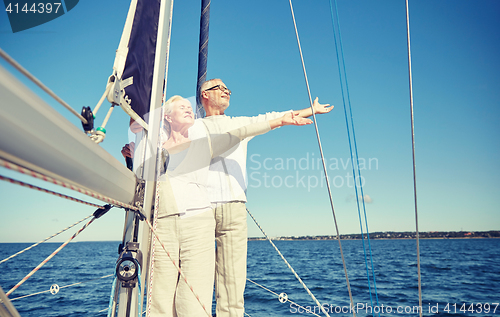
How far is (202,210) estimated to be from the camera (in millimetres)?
1799

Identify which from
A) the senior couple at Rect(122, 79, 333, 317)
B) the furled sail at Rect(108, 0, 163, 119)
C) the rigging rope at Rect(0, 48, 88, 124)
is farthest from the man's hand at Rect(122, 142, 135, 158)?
the rigging rope at Rect(0, 48, 88, 124)

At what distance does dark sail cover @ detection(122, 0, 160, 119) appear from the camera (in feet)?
5.13

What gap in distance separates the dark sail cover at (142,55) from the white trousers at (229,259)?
0.86 m

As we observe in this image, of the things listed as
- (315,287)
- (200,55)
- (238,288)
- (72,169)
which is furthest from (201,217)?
(315,287)

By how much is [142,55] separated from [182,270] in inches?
48.4

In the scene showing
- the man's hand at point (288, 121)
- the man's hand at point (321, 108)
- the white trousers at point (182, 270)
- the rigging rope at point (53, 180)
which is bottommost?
the white trousers at point (182, 270)

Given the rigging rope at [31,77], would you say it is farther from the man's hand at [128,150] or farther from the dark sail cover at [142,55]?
the man's hand at [128,150]

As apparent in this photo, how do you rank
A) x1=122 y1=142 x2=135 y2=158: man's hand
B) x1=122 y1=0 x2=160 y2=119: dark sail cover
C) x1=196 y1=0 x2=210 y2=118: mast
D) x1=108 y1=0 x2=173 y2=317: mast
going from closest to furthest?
x1=108 y1=0 x2=173 y2=317: mast → x1=122 y1=0 x2=160 y2=119: dark sail cover → x1=122 y1=142 x2=135 y2=158: man's hand → x1=196 y1=0 x2=210 y2=118: mast

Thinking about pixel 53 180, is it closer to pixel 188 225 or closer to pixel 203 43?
pixel 188 225

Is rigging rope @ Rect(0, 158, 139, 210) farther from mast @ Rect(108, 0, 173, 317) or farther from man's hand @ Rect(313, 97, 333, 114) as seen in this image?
man's hand @ Rect(313, 97, 333, 114)

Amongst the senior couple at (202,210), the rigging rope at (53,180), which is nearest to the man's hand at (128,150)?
the senior couple at (202,210)

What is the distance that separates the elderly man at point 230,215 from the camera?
2.05 meters

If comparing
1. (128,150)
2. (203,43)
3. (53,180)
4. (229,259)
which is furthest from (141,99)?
(203,43)

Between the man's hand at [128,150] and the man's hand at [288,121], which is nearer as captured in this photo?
the man's hand at [288,121]
